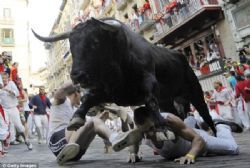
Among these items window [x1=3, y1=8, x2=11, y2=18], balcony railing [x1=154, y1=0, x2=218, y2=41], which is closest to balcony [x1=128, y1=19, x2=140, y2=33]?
balcony railing [x1=154, y1=0, x2=218, y2=41]

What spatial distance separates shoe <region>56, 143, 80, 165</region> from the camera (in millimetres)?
4918

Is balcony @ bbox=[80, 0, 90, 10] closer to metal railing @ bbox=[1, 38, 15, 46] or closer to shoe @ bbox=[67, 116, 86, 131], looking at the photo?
metal railing @ bbox=[1, 38, 15, 46]

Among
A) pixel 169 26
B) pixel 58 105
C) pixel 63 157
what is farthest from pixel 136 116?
pixel 169 26

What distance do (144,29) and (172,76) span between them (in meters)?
22.1

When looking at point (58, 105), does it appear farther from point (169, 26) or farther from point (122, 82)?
point (169, 26)

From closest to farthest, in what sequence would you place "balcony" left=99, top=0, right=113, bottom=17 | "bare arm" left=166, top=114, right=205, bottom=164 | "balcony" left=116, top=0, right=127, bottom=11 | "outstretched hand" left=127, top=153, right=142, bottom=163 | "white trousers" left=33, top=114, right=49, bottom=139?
"bare arm" left=166, top=114, right=205, bottom=164 < "outstretched hand" left=127, top=153, right=142, bottom=163 < "white trousers" left=33, top=114, right=49, bottom=139 < "balcony" left=116, top=0, right=127, bottom=11 < "balcony" left=99, top=0, right=113, bottom=17

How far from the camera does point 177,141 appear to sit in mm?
4414

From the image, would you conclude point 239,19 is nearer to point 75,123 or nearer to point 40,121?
point 40,121

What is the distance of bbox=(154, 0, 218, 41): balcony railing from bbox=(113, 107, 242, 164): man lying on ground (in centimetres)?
1476

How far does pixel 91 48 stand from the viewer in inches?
145

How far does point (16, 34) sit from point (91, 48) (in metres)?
44.9

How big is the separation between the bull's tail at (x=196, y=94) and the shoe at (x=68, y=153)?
192cm

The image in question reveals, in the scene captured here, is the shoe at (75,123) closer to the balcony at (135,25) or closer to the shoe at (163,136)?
the shoe at (163,136)

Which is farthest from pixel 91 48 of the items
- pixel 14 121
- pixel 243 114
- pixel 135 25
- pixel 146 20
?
pixel 135 25
